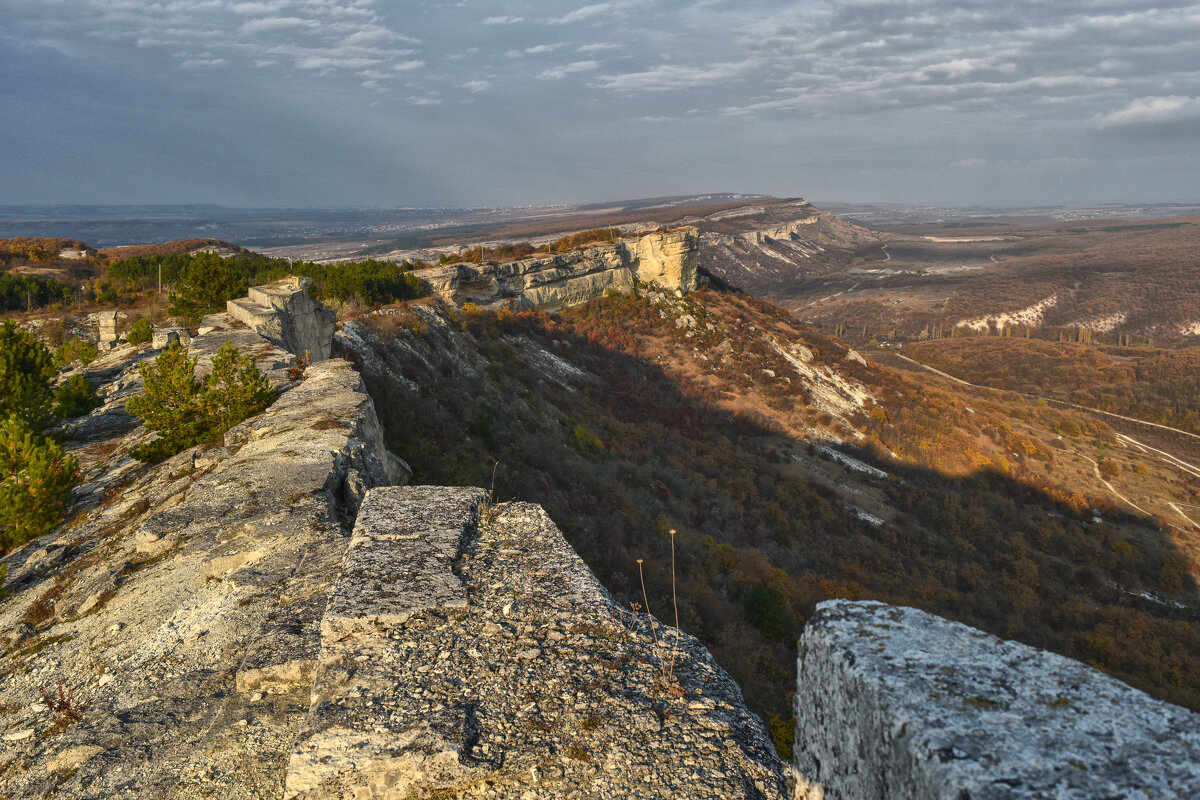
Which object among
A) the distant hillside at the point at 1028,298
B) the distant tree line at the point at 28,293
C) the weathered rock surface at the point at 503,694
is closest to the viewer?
the weathered rock surface at the point at 503,694

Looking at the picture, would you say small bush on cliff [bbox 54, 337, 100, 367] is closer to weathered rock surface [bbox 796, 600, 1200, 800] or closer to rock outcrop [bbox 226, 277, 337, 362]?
rock outcrop [bbox 226, 277, 337, 362]

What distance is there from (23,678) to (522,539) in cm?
334

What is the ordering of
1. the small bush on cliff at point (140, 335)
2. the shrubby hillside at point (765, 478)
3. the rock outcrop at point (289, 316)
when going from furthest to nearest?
1. the small bush on cliff at point (140, 335)
2. the shrubby hillside at point (765, 478)
3. the rock outcrop at point (289, 316)

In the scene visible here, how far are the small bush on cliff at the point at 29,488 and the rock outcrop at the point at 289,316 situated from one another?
5.47 m

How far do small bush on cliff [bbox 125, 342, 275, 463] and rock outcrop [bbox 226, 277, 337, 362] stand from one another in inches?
170

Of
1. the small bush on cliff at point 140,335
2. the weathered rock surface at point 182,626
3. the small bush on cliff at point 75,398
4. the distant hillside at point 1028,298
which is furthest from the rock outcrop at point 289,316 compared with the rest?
the distant hillside at point 1028,298

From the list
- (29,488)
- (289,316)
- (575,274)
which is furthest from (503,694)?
(575,274)

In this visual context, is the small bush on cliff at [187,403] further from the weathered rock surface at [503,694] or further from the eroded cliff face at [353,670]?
the weathered rock surface at [503,694]

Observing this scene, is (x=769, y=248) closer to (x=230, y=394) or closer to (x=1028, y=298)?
(x=1028, y=298)

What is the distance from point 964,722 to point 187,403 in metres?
8.53

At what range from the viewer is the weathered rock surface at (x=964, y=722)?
1.49 meters

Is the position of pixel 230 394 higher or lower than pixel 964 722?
lower

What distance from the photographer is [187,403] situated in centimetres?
752

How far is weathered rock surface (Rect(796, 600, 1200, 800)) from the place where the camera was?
149cm
